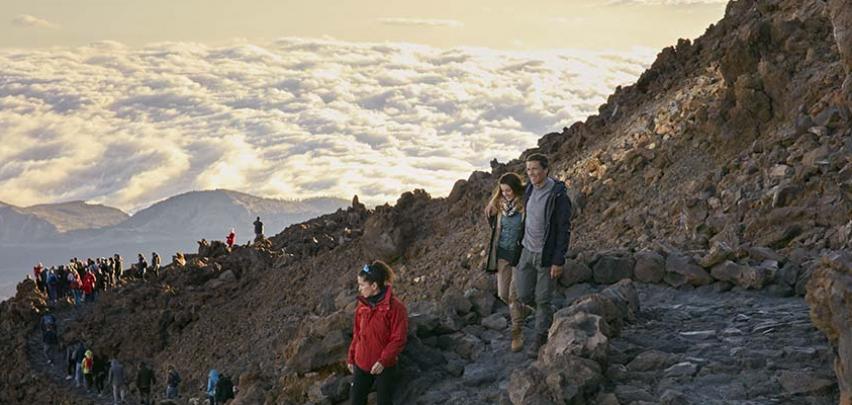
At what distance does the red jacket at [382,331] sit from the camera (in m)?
9.63

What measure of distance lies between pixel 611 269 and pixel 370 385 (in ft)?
17.1

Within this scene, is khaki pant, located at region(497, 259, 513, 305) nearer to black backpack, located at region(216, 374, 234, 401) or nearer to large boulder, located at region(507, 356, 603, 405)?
large boulder, located at region(507, 356, 603, 405)

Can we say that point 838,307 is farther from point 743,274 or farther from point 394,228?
point 394,228

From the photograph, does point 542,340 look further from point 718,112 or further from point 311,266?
point 311,266

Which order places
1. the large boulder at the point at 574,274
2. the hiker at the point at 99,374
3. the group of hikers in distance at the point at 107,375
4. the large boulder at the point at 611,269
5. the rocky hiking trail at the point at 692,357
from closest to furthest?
1. the rocky hiking trail at the point at 692,357
2. the large boulder at the point at 574,274
3. the large boulder at the point at 611,269
4. the group of hikers in distance at the point at 107,375
5. the hiker at the point at 99,374

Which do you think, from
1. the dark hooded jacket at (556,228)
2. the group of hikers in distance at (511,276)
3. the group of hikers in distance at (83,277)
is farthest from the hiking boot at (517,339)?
the group of hikers in distance at (83,277)

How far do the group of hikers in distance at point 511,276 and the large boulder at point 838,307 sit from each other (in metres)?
2.70

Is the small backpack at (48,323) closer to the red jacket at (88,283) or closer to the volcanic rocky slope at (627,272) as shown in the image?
the volcanic rocky slope at (627,272)

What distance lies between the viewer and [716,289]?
44.0 ft

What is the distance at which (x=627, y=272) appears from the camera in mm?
14172

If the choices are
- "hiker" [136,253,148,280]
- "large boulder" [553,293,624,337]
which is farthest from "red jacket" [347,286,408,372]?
"hiker" [136,253,148,280]

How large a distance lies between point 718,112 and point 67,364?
25.7 meters

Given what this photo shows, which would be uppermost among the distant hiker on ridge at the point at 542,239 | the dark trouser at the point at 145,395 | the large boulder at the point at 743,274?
the distant hiker on ridge at the point at 542,239

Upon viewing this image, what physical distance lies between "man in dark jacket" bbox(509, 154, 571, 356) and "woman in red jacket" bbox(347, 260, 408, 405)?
170 cm
